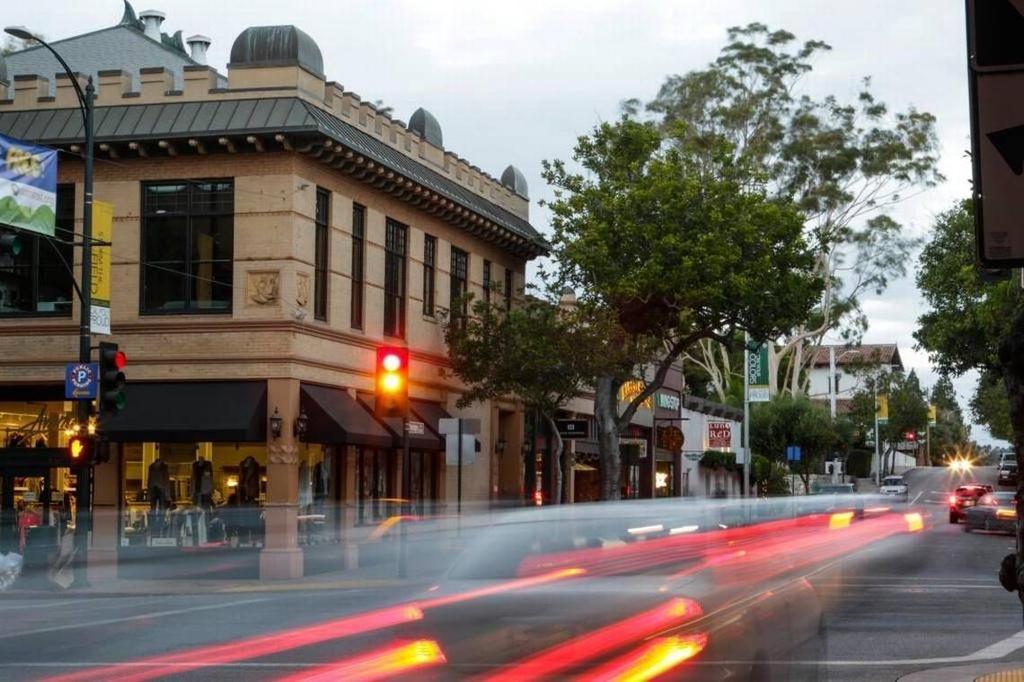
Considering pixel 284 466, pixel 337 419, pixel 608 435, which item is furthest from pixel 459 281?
pixel 284 466

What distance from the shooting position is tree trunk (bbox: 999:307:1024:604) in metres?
5.18

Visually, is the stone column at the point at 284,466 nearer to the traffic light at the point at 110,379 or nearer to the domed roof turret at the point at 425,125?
the traffic light at the point at 110,379

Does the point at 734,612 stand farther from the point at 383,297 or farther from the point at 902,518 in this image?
the point at 383,297

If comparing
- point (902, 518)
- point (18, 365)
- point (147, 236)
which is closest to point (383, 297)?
point (147, 236)

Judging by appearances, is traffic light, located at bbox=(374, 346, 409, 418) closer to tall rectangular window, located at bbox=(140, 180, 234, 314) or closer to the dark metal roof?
the dark metal roof

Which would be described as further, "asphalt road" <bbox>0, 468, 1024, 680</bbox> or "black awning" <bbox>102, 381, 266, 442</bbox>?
"black awning" <bbox>102, 381, 266, 442</bbox>

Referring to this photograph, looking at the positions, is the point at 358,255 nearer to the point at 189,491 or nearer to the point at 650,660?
the point at 189,491

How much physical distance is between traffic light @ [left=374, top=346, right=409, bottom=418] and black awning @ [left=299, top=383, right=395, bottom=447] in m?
7.04

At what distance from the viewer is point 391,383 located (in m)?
22.2

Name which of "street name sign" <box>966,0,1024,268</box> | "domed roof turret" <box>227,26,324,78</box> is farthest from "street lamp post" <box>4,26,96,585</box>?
"street name sign" <box>966,0,1024,268</box>

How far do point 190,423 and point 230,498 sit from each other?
2.02 metres

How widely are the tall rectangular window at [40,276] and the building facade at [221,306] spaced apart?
1.7 inches

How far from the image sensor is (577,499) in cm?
4916

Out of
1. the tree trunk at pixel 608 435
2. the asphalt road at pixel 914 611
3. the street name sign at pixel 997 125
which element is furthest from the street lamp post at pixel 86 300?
the street name sign at pixel 997 125
